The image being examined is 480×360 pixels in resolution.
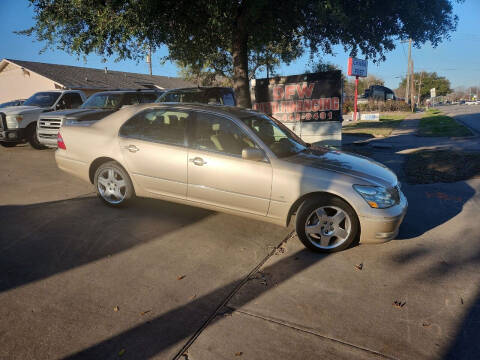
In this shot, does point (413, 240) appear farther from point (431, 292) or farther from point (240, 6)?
point (240, 6)

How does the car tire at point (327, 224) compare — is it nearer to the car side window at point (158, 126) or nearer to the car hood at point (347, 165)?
the car hood at point (347, 165)

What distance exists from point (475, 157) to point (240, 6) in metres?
7.39

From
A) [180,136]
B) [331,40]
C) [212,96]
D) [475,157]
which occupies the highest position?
[331,40]

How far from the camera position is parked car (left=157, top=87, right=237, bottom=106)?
9.54m

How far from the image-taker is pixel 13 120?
1023 cm

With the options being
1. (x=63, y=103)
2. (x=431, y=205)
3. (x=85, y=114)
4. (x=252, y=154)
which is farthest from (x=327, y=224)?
(x=63, y=103)

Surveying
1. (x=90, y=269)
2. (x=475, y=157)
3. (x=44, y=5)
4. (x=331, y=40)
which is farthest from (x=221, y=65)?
(x=90, y=269)

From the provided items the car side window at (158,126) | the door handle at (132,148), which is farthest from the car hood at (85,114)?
the door handle at (132,148)

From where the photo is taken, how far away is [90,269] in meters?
3.46

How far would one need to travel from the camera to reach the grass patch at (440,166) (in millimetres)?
7277

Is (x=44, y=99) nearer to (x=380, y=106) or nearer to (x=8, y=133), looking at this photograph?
(x=8, y=133)

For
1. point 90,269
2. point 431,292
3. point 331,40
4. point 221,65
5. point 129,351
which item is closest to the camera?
point 129,351

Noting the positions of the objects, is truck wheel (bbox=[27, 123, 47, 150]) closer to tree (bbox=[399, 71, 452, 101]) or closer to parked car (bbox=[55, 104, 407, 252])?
parked car (bbox=[55, 104, 407, 252])

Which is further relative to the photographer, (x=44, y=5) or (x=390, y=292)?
(x=44, y=5)
